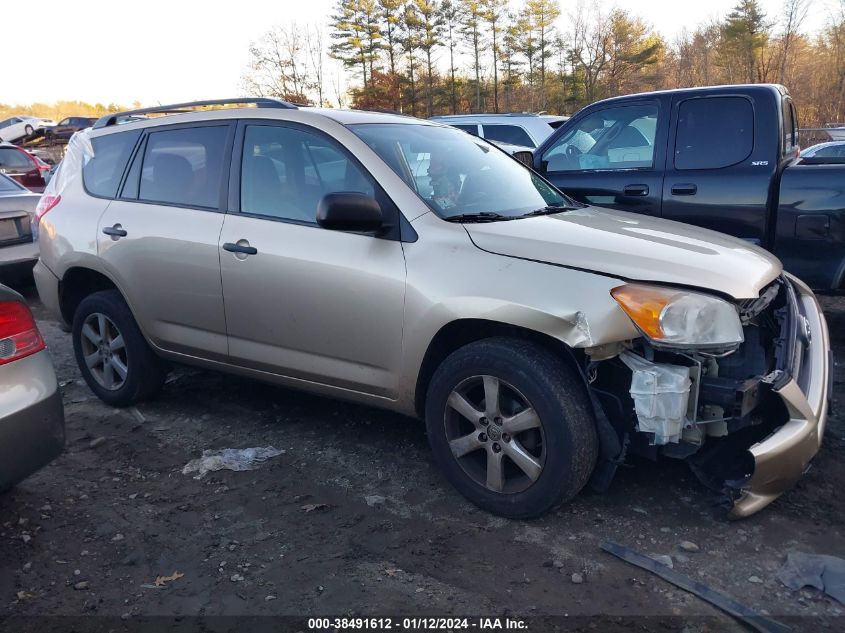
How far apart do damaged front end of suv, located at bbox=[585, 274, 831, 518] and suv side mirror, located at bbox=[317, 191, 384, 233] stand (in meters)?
1.17

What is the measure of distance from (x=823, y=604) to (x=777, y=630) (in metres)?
0.27

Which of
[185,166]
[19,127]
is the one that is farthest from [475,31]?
[185,166]

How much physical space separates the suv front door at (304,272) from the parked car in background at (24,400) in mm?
1047

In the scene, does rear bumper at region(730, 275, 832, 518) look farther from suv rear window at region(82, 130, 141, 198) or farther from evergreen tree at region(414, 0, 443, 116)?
evergreen tree at region(414, 0, 443, 116)

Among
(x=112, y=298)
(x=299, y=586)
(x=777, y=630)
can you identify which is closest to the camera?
(x=777, y=630)

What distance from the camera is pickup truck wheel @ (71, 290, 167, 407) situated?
4453 millimetres

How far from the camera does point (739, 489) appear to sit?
2.83 meters

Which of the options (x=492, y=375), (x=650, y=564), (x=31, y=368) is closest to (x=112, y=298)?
(x=31, y=368)

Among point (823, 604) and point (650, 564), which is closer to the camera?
point (823, 604)

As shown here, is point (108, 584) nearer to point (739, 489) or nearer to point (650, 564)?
point (650, 564)

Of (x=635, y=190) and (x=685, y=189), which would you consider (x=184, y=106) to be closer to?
(x=635, y=190)

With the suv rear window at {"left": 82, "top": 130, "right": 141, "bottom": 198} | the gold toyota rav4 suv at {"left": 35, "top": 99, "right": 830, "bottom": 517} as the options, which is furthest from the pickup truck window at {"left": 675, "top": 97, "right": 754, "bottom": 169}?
the suv rear window at {"left": 82, "top": 130, "right": 141, "bottom": 198}

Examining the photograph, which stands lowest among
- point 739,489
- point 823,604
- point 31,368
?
point 823,604

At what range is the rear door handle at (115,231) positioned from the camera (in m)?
4.30
